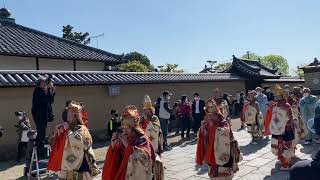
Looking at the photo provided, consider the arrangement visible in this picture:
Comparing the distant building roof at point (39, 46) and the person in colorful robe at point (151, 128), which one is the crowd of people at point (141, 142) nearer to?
the person in colorful robe at point (151, 128)

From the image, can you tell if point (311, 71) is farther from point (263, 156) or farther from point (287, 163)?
point (287, 163)

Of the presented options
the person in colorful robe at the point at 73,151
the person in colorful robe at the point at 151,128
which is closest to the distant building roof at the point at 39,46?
the person in colorful robe at the point at 151,128

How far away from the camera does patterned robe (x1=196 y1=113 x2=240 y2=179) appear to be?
6.21m

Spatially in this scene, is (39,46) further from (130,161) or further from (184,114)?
(130,161)

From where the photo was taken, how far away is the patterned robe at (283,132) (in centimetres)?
871

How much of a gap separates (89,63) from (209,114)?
13.0 meters

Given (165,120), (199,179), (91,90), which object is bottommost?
(199,179)

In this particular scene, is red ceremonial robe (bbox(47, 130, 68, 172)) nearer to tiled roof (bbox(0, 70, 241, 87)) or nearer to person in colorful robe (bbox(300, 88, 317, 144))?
tiled roof (bbox(0, 70, 241, 87))

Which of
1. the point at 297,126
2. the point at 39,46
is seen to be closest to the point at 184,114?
the point at 297,126

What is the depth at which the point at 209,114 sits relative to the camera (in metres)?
6.41

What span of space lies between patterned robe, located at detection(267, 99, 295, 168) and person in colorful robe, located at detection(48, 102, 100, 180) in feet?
15.1

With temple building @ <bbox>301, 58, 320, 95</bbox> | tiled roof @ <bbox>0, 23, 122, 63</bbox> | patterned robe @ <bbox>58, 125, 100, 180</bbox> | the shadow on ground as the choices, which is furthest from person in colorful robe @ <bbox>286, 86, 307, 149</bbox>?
tiled roof @ <bbox>0, 23, 122, 63</bbox>

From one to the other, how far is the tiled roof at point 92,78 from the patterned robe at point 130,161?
7655mm

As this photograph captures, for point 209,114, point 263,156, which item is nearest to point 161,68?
point 263,156
